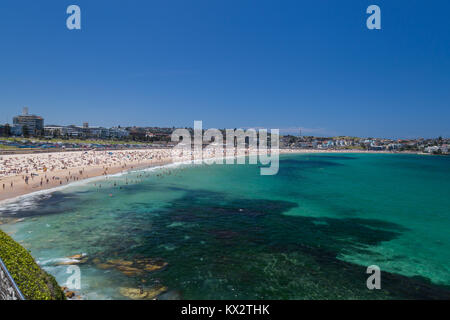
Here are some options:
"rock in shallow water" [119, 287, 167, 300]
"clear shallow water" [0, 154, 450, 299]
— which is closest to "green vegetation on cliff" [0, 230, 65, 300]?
"clear shallow water" [0, 154, 450, 299]

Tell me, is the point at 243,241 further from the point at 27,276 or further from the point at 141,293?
the point at 27,276

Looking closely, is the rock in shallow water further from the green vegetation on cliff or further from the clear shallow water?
the green vegetation on cliff

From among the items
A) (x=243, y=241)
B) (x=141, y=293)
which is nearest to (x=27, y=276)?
(x=141, y=293)

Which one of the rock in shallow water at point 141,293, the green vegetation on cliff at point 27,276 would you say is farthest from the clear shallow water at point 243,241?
the green vegetation on cliff at point 27,276

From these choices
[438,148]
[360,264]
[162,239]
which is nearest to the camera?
[360,264]

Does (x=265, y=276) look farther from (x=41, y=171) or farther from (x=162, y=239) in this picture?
(x=41, y=171)

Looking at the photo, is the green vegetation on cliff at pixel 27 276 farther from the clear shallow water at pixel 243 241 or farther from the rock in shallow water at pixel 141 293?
the rock in shallow water at pixel 141 293
